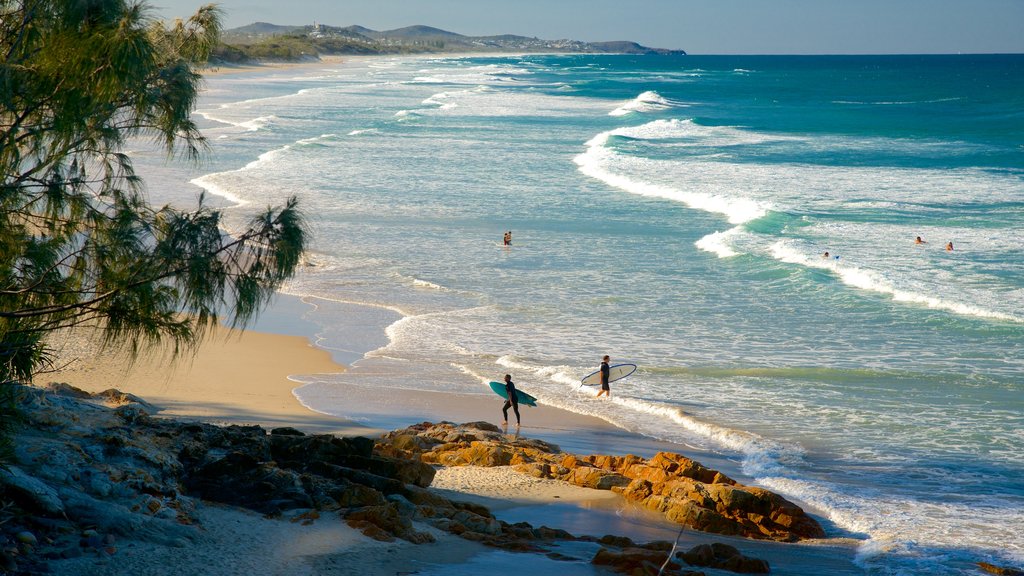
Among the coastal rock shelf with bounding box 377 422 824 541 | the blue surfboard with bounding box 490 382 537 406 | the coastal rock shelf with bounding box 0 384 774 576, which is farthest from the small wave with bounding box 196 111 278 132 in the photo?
the coastal rock shelf with bounding box 0 384 774 576

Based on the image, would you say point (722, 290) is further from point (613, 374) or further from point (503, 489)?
point (503, 489)

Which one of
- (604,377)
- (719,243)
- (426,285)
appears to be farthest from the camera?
(719,243)

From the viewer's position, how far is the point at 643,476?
11.5m

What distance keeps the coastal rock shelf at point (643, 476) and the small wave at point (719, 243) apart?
14.4m

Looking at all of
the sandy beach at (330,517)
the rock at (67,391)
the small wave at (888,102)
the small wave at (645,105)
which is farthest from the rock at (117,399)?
the small wave at (888,102)

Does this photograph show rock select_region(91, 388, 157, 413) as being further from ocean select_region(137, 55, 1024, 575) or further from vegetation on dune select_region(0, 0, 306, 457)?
vegetation on dune select_region(0, 0, 306, 457)

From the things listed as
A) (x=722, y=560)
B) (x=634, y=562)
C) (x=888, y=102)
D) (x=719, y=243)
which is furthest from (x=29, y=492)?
(x=888, y=102)

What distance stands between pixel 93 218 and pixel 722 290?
16995 millimetres

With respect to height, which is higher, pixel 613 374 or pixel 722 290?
pixel 722 290

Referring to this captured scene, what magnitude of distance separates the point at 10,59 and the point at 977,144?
5412 cm

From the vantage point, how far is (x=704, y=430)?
46.3 feet

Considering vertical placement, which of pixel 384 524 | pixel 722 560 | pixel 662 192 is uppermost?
pixel 662 192

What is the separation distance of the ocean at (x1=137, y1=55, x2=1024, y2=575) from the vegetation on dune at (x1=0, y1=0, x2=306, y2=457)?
649 centimetres

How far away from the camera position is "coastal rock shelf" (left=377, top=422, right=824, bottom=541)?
34.4 ft
